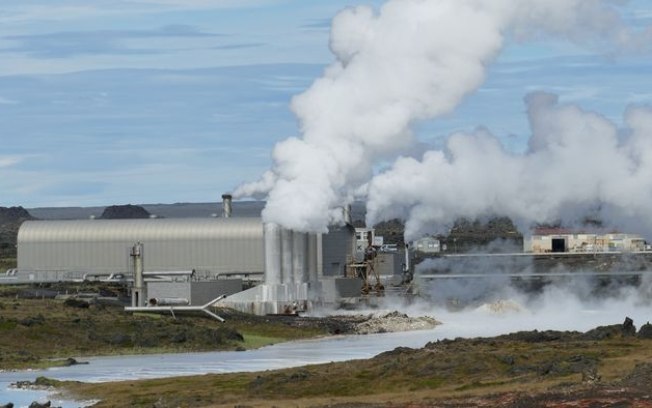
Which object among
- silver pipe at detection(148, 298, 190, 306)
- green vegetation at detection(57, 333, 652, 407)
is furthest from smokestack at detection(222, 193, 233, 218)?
green vegetation at detection(57, 333, 652, 407)

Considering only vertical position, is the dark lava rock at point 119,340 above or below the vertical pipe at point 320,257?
below

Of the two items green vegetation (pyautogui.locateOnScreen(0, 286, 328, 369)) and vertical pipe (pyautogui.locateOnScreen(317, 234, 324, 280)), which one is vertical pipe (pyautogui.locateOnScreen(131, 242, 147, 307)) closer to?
green vegetation (pyautogui.locateOnScreen(0, 286, 328, 369))

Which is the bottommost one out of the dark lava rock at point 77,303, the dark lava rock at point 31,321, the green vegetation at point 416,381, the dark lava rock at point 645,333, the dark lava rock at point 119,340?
the green vegetation at point 416,381

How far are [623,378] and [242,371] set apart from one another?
26.9 m

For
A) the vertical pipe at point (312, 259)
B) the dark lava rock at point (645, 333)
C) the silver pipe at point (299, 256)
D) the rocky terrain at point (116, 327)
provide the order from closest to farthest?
the dark lava rock at point (645, 333) < the rocky terrain at point (116, 327) < the silver pipe at point (299, 256) < the vertical pipe at point (312, 259)

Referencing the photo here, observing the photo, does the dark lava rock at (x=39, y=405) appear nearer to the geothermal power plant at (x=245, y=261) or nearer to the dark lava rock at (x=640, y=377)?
the dark lava rock at (x=640, y=377)

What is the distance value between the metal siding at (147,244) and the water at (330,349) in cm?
1967

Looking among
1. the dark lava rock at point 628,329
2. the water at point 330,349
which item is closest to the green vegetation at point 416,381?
the water at point 330,349

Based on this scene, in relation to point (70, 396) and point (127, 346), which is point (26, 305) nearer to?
point (127, 346)

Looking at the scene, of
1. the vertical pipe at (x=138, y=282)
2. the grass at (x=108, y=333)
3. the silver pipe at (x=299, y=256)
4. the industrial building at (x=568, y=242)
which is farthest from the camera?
the industrial building at (x=568, y=242)

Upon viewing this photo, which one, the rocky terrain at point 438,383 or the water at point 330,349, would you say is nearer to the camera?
the rocky terrain at point 438,383

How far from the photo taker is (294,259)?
136625 millimetres

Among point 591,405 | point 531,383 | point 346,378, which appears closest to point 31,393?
point 346,378

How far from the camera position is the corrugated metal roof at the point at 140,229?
147250 mm
